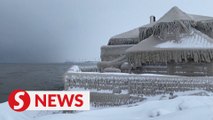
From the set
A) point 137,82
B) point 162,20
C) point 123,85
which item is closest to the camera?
point 137,82

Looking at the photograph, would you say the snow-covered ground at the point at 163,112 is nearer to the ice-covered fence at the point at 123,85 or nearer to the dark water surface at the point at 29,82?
the ice-covered fence at the point at 123,85

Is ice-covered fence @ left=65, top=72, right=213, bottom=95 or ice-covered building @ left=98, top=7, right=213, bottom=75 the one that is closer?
ice-covered fence @ left=65, top=72, right=213, bottom=95

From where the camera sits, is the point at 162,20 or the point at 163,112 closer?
the point at 163,112

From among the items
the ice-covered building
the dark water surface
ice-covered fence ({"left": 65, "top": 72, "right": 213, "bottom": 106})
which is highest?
the ice-covered building

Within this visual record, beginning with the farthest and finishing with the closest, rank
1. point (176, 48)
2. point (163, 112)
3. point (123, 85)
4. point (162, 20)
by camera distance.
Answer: point (162, 20) → point (176, 48) → point (123, 85) → point (163, 112)

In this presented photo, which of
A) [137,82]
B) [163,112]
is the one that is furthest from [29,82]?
[163,112]

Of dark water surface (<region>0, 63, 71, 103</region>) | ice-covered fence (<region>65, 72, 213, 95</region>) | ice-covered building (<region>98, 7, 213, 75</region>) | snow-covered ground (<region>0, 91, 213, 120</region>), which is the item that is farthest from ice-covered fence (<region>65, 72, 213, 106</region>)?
dark water surface (<region>0, 63, 71, 103</region>)

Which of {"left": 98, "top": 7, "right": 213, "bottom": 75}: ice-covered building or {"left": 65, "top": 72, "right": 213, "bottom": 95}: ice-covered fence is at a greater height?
{"left": 98, "top": 7, "right": 213, "bottom": 75}: ice-covered building

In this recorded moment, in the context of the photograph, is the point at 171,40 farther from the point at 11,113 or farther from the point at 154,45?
the point at 11,113

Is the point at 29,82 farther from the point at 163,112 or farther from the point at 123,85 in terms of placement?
the point at 163,112

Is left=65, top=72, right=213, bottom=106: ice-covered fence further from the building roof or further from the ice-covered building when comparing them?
the building roof

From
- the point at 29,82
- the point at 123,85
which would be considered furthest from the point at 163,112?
the point at 29,82

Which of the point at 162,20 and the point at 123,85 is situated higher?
the point at 162,20

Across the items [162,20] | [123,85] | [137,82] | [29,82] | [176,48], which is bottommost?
[29,82]
